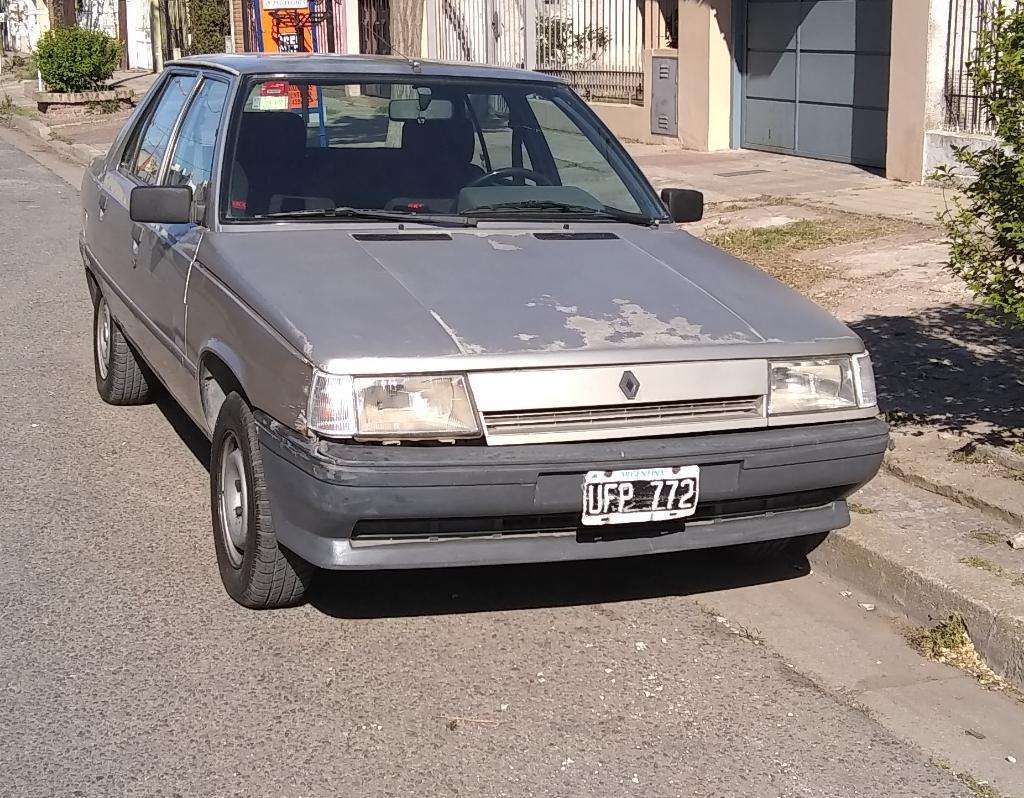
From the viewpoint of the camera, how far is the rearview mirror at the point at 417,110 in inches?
226

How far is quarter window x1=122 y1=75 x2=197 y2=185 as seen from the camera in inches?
243

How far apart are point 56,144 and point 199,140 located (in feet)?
56.6

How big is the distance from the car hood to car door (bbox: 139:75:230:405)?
0.87 ft

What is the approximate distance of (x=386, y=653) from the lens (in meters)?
4.38

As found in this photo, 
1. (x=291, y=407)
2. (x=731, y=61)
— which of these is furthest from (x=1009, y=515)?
(x=731, y=61)

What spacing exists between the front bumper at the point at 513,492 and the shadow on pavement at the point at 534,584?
21.7 inches

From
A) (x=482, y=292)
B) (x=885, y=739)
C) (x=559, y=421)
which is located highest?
(x=482, y=292)

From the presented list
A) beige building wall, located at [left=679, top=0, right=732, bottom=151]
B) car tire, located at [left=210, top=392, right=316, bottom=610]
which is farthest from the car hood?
beige building wall, located at [left=679, top=0, right=732, bottom=151]

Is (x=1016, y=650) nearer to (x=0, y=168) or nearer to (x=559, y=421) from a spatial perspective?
(x=559, y=421)

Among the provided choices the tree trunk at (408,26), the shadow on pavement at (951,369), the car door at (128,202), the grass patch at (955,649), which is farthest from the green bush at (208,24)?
the grass patch at (955,649)

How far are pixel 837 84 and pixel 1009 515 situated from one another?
35.1 feet

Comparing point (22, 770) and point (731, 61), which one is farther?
point (731, 61)

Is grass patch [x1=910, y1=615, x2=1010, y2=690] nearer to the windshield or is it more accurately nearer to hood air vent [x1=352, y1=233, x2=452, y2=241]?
the windshield

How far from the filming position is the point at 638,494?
4.12 m
